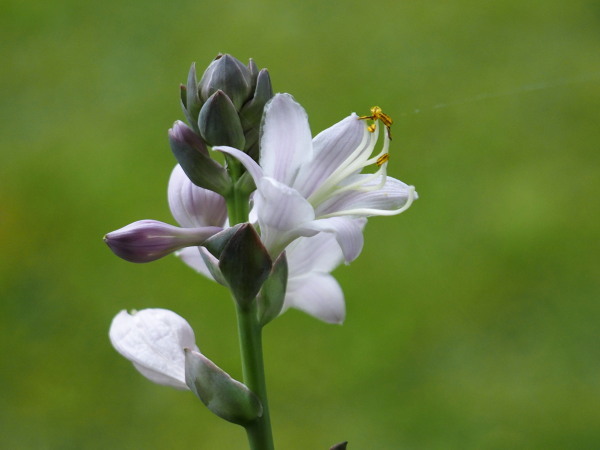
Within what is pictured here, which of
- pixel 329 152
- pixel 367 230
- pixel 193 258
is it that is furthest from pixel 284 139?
pixel 367 230

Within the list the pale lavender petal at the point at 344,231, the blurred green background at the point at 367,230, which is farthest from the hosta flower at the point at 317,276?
the blurred green background at the point at 367,230

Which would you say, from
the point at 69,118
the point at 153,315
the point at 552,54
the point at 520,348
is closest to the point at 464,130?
the point at 552,54

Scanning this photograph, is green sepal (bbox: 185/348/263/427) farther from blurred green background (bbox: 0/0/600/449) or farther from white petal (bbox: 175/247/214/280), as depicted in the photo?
blurred green background (bbox: 0/0/600/449)

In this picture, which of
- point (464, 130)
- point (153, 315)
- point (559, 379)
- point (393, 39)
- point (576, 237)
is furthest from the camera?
point (393, 39)

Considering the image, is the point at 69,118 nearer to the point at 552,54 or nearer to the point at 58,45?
the point at 58,45

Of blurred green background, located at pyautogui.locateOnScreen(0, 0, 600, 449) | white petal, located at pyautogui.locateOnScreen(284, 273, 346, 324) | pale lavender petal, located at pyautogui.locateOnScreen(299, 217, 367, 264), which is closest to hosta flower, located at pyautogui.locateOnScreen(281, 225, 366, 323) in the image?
white petal, located at pyautogui.locateOnScreen(284, 273, 346, 324)

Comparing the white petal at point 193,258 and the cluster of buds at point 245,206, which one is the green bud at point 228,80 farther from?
the white petal at point 193,258
